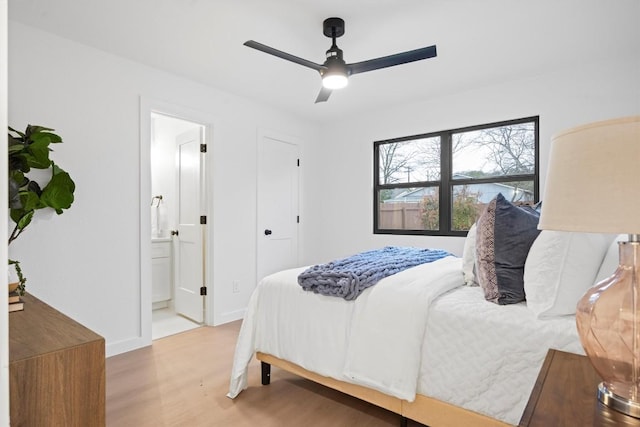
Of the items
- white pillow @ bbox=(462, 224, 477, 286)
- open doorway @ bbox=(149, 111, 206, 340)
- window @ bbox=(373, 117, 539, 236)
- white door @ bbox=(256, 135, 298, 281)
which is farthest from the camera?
white door @ bbox=(256, 135, 298, 281)

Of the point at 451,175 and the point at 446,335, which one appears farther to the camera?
the point at 451,175

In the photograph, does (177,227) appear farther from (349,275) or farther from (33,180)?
(349,275)

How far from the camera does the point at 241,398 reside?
6.91ft

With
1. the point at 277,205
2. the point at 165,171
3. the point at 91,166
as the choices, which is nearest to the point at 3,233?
the point at 91,166

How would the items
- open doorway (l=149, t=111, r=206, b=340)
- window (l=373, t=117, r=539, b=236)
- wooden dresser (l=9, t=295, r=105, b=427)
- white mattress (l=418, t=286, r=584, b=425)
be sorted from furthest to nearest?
1. open doorway (l=149, t=111, r=206, b=340)
2. window (l=373, t=117, r=539, b=236)
3. white mattress (l=418, t=286, r=584, b=425)
4. wooden dresser (l=9, t=295, r=105, b=427)

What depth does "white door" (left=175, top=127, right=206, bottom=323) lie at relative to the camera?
11.9 feet

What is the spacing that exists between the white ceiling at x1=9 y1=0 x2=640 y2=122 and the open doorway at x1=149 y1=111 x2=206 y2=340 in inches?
36.9

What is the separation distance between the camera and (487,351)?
4.68 feet

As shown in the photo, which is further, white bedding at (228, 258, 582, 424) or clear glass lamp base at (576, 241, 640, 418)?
white bedding at (228, 258, 582, 424)

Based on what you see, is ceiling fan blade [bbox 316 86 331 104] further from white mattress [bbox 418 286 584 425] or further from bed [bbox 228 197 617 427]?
white mattress [bbox 418 286 584 425]

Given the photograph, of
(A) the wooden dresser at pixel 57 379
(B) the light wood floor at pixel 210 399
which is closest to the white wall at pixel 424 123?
(B) the light wood floor at pixel 210 399

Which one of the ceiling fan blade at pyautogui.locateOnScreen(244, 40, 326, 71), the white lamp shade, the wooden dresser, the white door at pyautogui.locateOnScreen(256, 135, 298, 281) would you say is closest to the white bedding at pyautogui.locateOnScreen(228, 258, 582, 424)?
the white lamp shade

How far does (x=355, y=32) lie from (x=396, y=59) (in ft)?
1.56

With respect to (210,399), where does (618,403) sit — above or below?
above
